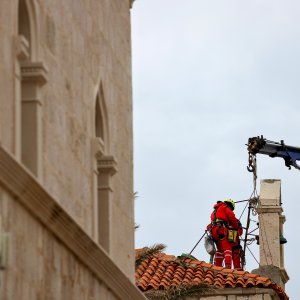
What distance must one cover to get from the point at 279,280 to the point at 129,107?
20.1 m

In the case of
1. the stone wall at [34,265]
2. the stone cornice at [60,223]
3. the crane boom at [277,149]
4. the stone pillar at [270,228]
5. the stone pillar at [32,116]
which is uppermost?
the crane boom at [277,149]

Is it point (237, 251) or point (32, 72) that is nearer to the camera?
point (32, 72)

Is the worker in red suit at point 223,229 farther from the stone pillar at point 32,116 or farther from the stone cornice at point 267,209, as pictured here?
the stone pillar at point 32,116

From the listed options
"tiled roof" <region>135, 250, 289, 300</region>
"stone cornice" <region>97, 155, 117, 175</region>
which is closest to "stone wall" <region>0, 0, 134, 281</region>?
"stone cornice" <region>97, 155, 117, 175</region>

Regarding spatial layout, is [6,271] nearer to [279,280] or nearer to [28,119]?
[28,119]

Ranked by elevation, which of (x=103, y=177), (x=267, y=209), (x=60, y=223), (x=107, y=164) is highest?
(x=267, y=209)

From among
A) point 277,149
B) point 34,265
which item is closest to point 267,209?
point 277,149

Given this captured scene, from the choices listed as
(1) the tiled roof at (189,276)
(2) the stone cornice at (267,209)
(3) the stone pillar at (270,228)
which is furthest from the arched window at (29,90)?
(2) the stone cornice at (267,209)

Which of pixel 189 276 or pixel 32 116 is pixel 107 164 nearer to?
pixel 32 116

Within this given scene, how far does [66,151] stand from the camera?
2062 cm

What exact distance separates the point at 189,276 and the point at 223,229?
502 centimetres

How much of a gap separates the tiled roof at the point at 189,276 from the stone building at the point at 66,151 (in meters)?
14.0

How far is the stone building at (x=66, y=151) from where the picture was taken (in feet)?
59.3

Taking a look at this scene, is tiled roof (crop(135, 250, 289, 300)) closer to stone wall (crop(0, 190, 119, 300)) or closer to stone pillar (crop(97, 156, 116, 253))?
stone pillar (crop(97, 156, 116, 253))
